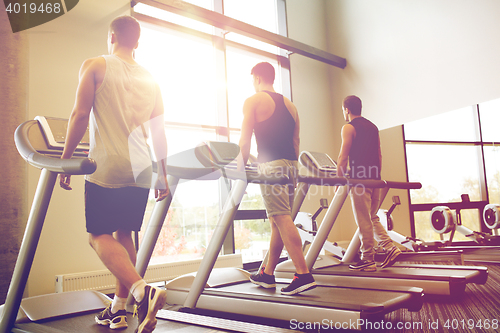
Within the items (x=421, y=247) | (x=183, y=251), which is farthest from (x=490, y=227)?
(x=183, y=251)

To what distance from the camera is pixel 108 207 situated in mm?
1614

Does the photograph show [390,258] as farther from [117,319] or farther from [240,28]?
[240,28]

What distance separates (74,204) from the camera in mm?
3529

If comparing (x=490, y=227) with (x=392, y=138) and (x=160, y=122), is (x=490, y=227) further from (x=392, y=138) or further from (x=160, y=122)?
(x=160, y=122)

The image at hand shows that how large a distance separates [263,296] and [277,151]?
931 mm

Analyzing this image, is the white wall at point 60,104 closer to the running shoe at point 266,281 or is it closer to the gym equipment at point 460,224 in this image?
the running shoe at point 266,281

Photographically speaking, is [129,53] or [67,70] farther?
[67,70]

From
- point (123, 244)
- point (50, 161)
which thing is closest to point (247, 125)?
point (123, 244)

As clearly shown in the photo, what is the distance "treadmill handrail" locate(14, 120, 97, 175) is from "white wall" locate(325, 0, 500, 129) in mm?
4809

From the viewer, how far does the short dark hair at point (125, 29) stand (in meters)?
1.71

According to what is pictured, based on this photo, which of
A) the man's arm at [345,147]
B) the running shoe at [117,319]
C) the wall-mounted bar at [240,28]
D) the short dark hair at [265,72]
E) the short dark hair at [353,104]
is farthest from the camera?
the wall-mounted bar at [240,28]

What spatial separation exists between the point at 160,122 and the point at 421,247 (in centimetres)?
405

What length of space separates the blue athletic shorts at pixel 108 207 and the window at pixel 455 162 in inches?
183

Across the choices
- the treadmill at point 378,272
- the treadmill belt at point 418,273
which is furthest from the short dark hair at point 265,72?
the treadmill belt at point 418,273
